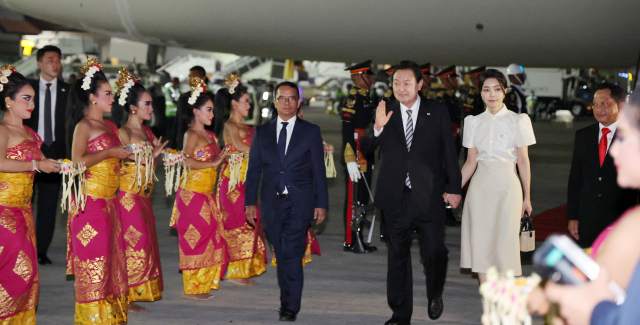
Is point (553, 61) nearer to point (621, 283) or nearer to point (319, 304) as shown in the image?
point (319, 304)

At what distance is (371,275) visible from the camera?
551cm

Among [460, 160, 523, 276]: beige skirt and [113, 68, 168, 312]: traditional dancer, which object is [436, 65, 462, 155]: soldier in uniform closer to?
[460, 160, 523, 276]: beige skirt

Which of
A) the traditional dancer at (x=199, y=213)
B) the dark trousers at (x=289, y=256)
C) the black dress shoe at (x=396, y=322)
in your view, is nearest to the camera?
the black dress shoe at (x=396, y=322)

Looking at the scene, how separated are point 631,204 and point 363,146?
5.66 feet

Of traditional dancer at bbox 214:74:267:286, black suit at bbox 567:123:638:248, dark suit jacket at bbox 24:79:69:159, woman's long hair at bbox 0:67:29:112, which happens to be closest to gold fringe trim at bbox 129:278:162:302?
traditional dancer at bbox 214:74:267:286

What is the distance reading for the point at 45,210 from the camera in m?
5.73

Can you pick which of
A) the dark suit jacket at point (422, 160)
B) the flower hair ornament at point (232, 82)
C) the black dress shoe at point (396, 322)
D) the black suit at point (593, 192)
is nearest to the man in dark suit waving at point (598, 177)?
the black suit at point (593, 192)

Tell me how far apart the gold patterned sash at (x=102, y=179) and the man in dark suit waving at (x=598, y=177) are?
3.09 meters

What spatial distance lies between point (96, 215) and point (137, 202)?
512 mm

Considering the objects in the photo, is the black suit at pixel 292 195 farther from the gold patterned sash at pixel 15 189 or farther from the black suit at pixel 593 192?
the black suit at pixel 593 192

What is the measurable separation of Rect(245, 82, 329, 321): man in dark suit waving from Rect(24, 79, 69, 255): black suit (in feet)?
7.91

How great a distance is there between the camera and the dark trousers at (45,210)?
5.72m

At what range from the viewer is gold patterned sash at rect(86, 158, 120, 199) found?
13.2 feet

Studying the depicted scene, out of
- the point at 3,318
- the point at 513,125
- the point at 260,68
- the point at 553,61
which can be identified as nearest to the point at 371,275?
the point at 513,125
